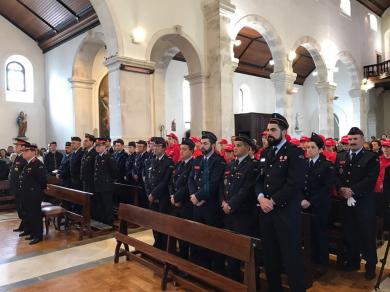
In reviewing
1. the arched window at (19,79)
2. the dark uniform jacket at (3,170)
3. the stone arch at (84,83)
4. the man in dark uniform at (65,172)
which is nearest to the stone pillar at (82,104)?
the stone arch at (84,83)

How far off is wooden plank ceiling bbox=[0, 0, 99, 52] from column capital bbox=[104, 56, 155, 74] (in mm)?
3508

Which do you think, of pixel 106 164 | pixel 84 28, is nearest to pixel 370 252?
pixel 106 164

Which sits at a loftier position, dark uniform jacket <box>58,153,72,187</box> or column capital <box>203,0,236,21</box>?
column capital <box>203,0,236,21</box>

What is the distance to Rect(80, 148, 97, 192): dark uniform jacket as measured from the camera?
627 cm

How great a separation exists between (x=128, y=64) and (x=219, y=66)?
→ 106 inches

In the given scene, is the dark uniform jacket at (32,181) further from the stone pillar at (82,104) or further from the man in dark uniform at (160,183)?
the stone pillar at (82,104)

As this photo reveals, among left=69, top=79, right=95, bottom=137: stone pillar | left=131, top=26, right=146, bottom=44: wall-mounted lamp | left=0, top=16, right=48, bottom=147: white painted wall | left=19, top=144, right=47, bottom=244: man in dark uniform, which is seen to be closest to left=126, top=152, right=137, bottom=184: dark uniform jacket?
left=19, top=144, right=47, bottom=244: man in dark uniform

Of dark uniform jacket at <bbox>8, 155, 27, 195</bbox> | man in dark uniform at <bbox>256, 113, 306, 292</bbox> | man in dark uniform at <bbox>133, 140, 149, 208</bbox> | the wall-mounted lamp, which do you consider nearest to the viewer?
man in dark uniform at <bbox>256, 113, 306, 292</bbox>

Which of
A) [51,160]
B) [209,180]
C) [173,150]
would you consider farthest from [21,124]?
[209,180]

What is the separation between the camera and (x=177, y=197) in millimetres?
4203

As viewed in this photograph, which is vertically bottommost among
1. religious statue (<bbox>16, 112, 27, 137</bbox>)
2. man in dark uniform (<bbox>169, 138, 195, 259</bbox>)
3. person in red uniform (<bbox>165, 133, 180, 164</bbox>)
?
man in dark uniform (<bbox>169, 138, 195, 259</bbox>)

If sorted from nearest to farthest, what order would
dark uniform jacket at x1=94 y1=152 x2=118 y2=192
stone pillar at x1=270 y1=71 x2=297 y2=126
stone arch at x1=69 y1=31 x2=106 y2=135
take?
dark uniform jacket at x1=94 y1=152 x2=118 y2=192 → stone pillar at x1=270 y1=71 x2=297 y2=126 → stone arch at x1=69 y1=31 x2=106 y2=135

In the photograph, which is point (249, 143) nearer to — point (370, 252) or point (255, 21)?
point (370, 252)

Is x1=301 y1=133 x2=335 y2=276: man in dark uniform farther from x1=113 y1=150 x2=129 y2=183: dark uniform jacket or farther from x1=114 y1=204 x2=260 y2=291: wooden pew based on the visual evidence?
x1=113 y1=150 x2=129 y2=183: dark uniform jacket
